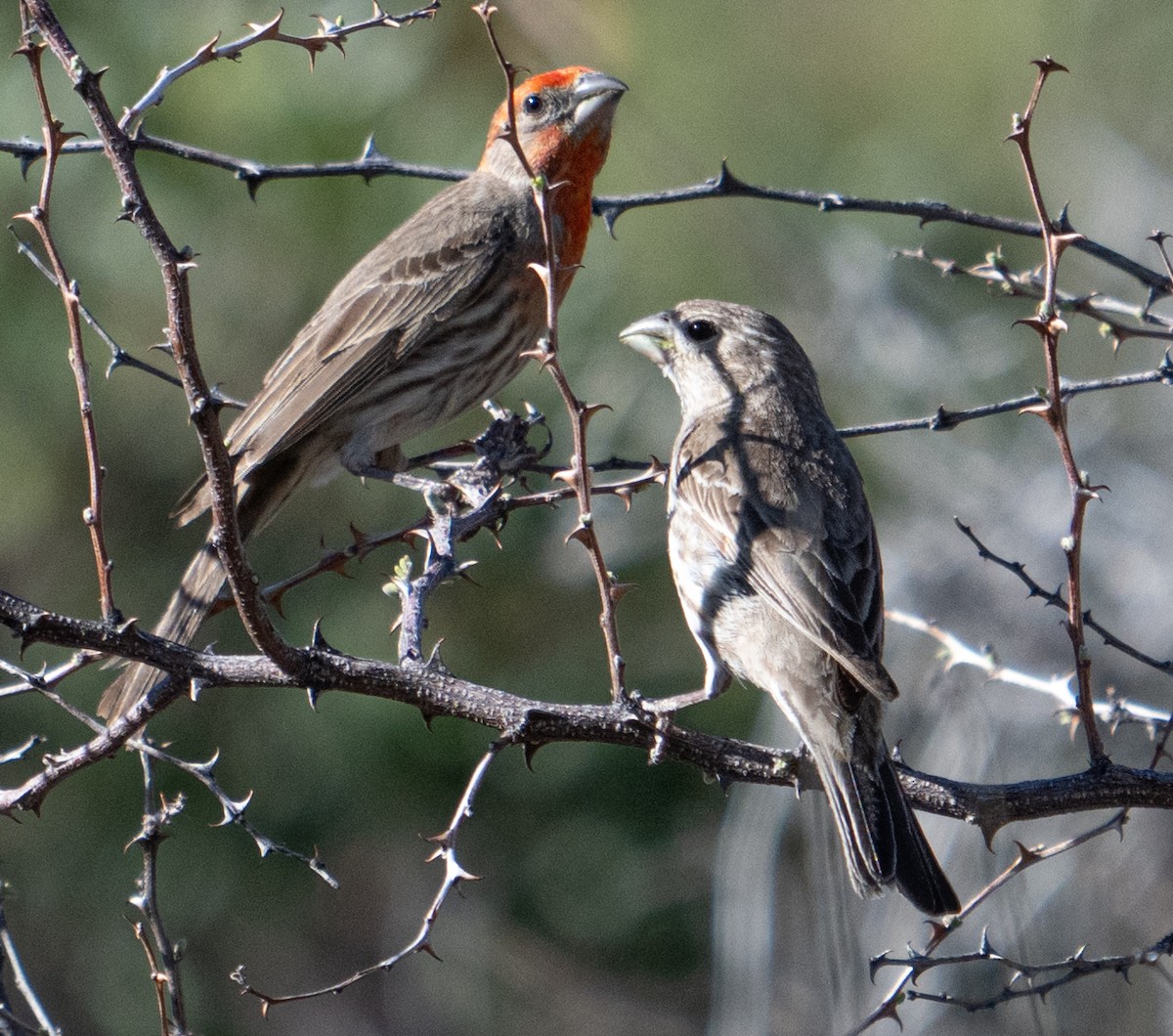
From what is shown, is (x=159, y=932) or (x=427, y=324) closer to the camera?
(x=159, y=932)

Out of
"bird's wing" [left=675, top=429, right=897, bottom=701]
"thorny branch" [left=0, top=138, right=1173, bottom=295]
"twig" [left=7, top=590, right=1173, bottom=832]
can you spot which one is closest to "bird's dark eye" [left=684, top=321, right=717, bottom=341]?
"bird's wing" [left=675, top=429, right=897, bottom=701]

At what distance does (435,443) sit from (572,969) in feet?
8.25

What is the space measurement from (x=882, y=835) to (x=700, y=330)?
185 centimetres

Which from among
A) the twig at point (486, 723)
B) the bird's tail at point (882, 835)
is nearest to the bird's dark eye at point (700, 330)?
the bird's tail at point (882, 835)

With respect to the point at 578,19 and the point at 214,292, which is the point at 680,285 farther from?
the point at 214,292

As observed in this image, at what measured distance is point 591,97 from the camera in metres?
5.61

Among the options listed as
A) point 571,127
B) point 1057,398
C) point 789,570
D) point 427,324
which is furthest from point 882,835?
point 571,127

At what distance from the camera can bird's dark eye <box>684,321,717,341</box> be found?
4746 mm

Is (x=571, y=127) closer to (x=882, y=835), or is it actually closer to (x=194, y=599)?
(x=194, y=599)

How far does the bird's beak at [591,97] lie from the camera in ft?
18.3

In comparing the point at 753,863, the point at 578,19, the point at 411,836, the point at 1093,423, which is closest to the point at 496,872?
the point at 411,836

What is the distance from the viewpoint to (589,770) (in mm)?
7480

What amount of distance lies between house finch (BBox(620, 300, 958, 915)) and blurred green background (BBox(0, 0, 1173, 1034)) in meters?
1.88

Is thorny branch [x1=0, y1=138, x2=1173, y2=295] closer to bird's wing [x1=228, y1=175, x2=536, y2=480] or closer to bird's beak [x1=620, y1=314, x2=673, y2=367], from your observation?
bird's beak [x1=620, y1=314, x2=673, y2=367]
